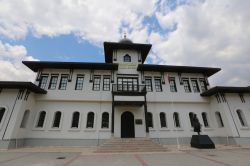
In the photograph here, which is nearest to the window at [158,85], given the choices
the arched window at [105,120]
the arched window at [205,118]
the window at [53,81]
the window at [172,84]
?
the window at [172,84]

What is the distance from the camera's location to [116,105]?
14.8 meters

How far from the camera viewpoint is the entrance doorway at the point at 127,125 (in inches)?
563

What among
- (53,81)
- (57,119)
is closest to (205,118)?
(57,119)

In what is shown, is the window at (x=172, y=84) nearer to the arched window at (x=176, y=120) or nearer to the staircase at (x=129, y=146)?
the arched window at (x=176, y=120)

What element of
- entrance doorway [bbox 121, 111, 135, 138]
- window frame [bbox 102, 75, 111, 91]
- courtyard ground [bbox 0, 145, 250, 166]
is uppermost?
window frame [bbox 102, 75, 111, 91]

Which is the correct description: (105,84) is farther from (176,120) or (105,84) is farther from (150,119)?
(176,120)

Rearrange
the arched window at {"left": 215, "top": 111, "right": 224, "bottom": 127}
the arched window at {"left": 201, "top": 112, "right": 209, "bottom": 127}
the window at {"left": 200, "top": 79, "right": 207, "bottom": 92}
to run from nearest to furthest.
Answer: the arched window at {"left": 215, "top": 111, "right": 224, "bottom": 127} → the arched window at {"left": 201, "top": 112, "right": 209, "bottom": 127} → the window at {"left": 200, "top": 79, "right": 207, "bottom": 92}

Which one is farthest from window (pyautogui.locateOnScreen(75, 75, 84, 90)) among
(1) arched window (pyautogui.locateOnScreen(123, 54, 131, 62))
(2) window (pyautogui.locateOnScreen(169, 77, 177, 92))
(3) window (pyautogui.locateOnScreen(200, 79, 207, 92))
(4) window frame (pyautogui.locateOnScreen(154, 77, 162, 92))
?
(3) window (pyautogui.locateOnScreen(200, 79, 207, 92))

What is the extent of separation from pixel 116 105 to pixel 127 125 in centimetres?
242

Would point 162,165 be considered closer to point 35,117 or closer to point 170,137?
point 170,137

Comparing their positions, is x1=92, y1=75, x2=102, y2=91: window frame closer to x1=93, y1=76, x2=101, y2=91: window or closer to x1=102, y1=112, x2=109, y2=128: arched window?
x1=93, y1=76, x2=101, y2=91: window

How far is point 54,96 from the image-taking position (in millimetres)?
14805

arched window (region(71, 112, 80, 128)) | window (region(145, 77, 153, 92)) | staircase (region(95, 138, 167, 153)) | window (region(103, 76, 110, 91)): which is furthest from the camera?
window (region(145, 77, 153, 92))

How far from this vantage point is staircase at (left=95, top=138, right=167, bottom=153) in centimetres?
1093
